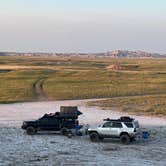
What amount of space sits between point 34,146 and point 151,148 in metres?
7.12

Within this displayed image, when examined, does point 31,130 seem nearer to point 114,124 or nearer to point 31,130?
point 31,130

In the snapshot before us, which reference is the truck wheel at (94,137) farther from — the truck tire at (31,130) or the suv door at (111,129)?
the truck tire at (31,130)

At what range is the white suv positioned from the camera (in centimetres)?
3235

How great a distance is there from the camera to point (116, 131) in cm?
3262

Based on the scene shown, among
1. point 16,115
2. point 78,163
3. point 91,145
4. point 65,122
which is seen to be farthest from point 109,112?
point 78,163

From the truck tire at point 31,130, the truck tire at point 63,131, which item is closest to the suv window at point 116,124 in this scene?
the truck tire at point 63,131

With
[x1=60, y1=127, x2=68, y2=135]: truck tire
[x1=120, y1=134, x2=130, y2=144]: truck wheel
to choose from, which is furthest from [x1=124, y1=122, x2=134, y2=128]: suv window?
[x1=60, y1=127, x2=68, y2=135]: truck tire

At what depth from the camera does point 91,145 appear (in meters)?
31.8

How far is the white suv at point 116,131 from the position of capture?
32347mm

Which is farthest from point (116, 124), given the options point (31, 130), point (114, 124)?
point (31, 130)

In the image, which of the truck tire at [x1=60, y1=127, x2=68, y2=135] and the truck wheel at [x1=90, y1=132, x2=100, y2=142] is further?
the truck tire at [x1=60, y1=127, x2=68, y2=135]

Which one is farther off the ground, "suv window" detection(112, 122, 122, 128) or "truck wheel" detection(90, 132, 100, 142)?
"suv window" detection(112, 122, 122, 128)

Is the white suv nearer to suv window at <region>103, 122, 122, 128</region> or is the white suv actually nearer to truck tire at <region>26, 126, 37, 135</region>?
suv window at <region>103, 122, 122, 128</region>

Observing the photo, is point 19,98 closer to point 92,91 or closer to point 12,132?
point 92,91
